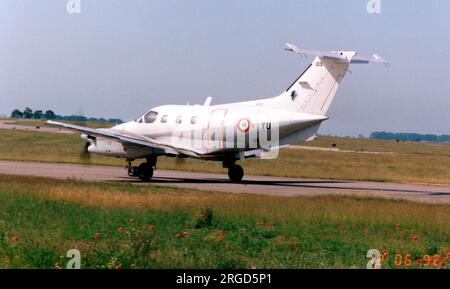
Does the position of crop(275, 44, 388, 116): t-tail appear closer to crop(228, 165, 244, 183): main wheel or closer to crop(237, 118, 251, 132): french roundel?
crop(237, 118, 251, 132): french roundel

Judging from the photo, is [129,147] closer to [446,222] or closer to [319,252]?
[446,222]

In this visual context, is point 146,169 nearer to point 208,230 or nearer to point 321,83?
point 321,83

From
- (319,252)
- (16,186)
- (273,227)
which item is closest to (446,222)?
(273,227)

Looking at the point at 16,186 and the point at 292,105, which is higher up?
the point at 292,105

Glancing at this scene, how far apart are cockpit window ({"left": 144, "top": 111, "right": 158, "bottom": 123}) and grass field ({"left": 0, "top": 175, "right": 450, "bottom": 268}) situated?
37.9 feet

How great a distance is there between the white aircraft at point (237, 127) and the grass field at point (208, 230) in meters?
7.89

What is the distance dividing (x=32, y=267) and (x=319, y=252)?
232 inches

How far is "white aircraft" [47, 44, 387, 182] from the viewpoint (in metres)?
36.8

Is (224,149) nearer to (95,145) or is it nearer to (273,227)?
(95,145)

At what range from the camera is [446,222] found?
72.6 feet

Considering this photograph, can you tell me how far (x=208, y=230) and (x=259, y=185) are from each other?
18.9 metres

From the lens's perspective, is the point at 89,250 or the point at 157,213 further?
the point at 157,213
